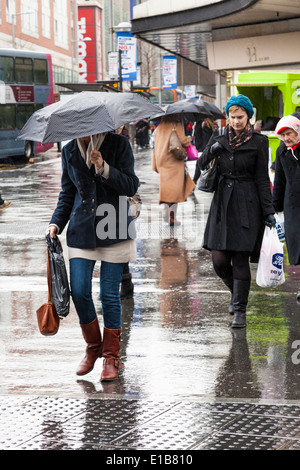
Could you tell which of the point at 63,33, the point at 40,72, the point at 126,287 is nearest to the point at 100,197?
the point at 126,287

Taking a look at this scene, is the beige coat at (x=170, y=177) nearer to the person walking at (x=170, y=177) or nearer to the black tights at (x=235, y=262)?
the person walking at (x=170, y=177)

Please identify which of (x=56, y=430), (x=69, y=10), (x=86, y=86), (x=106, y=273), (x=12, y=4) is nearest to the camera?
(x=56, y=430)

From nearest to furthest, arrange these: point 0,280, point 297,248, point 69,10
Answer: point 297,248
point 0,280
point 69,10

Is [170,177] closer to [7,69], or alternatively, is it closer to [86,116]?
[86,116]

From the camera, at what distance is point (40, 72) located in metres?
34.7

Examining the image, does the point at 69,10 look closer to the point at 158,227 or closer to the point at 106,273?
the point at 158,227

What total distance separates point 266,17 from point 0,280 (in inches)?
453

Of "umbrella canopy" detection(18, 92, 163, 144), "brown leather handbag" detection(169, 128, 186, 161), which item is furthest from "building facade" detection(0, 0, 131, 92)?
"umbrella canopy" detection(18, 92, 163, 144)

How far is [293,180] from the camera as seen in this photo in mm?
7586

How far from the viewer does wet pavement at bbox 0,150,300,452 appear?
473cm

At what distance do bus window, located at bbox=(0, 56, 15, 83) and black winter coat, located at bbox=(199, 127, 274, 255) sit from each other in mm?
25612

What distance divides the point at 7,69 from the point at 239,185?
85.6ft

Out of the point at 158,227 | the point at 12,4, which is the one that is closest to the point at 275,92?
the point at 158,227

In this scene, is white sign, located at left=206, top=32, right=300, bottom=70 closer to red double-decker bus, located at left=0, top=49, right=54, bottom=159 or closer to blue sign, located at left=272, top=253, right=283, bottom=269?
blue sign, located at left=272, top=253, right=283, bottom=269
